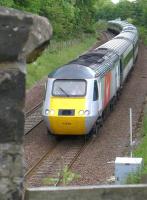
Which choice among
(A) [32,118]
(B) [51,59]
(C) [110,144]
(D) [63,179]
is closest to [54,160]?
(C) [110,144]

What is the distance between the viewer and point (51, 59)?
4134 centimetres

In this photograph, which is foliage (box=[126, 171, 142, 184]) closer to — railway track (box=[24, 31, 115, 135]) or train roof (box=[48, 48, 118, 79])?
train roof (box=[48, 48, 118, 79])

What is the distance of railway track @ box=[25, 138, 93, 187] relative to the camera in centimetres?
1407

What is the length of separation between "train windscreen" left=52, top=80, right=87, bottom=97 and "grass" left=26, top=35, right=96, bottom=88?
7775mm

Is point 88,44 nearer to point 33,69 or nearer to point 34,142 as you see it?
point 33,69

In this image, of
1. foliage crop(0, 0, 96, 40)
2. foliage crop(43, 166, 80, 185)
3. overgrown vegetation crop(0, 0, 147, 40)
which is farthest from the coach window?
foliage crop(0, 0, 96, 40)

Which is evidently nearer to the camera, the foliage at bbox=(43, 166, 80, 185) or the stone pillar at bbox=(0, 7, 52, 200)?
the stone pillar at bbox=(0, 7, 52, 200)

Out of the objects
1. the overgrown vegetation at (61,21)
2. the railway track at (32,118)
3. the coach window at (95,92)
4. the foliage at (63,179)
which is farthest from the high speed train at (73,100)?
the overgrown vegetation at (61,21)

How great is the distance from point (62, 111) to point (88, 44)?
45.6 metres

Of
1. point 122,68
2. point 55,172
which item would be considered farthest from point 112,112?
point 55,172

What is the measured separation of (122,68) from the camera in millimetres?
27781

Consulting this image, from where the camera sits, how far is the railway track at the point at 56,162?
46.2ft

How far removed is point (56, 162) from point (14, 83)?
522 inches

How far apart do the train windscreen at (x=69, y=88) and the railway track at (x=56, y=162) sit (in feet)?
5.49
